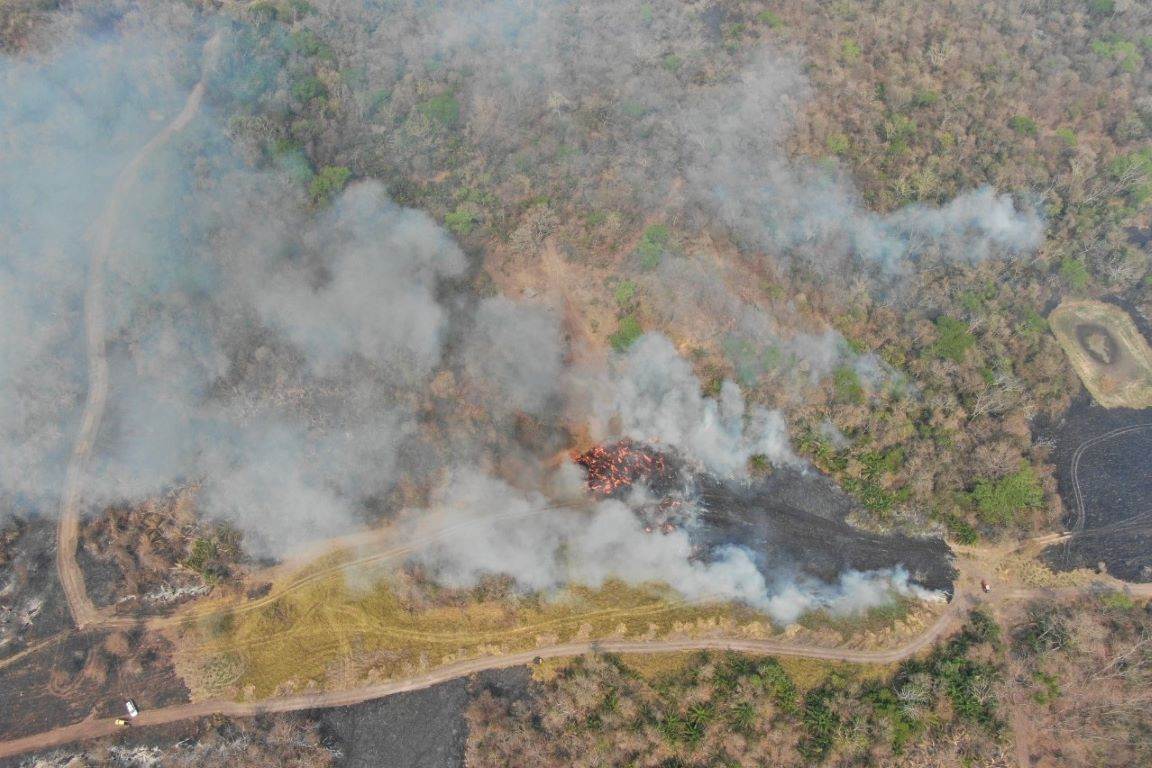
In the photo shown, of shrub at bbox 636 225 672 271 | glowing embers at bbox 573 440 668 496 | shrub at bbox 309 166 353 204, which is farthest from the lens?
shrub at bbox 636 225 672 271

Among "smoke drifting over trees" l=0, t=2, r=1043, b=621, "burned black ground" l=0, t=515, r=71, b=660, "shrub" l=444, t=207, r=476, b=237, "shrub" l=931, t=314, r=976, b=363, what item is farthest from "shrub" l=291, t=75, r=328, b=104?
"shrub" l=931, t=314, r=976, b=363

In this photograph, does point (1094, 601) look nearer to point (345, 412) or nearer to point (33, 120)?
point (345, 412)

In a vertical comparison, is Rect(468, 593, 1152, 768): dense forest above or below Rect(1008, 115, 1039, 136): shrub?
below

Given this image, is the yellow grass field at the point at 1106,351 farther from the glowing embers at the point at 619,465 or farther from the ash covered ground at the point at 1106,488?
the glowing embers at the point at 619,465

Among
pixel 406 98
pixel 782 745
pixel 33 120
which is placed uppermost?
pixel 406 98

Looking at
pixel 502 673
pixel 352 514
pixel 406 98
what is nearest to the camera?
pixel 502 673

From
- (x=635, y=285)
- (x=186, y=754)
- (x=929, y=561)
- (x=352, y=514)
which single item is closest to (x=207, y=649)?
(x=186, y=754)

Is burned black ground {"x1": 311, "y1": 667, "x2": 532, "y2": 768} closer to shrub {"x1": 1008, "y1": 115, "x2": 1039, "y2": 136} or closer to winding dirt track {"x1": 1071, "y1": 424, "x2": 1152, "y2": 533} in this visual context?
winding dirt track {"x1": 1071, "y1": 424, "x2": 1152, "y2": 533}

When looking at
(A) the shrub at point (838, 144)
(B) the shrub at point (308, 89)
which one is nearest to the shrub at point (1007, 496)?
(A) the shrub at point (838, 144)
